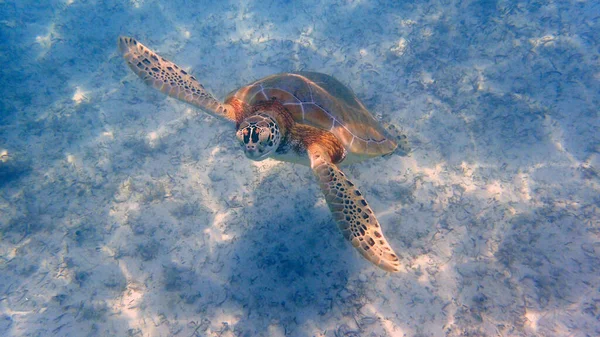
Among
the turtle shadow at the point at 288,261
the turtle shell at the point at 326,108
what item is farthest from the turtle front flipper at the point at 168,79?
the turtle shadow at the point at 288,261

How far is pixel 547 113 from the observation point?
492 cm

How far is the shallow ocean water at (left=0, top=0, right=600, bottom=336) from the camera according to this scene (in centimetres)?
364

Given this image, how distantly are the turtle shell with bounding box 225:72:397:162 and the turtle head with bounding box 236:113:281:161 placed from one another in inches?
20.3

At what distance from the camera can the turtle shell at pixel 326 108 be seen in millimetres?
3684

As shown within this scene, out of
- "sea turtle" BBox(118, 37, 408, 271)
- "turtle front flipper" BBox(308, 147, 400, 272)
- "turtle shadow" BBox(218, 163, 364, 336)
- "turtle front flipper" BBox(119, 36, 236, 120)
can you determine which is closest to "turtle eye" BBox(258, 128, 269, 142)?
"sea turtle" BBox(118, 37, 408, 271)

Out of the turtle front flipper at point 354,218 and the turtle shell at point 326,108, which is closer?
the turtle front flipper at point 354,218

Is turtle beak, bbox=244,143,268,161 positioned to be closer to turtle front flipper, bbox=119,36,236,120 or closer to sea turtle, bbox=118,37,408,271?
sea turtle, bbox=118,37,408,271

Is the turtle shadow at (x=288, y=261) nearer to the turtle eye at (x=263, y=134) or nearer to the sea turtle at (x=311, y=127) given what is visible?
the sea turtle at (x=311, y=127)

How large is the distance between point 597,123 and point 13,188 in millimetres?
9616

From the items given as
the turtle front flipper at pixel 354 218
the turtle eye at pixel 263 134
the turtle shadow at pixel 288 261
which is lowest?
the turtle shadow at pixel 288 261

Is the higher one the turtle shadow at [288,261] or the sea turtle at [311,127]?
the sea turtle at [311,127]

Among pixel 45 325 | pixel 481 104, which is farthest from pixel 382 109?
pixel 45 325

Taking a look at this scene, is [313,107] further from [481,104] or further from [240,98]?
[481,104]

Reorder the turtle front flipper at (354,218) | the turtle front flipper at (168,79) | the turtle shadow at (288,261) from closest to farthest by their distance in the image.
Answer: the turtle front flipper at (354,218) < the turtle shadow at (288,261) < the turtle front flipper at (168,79)
